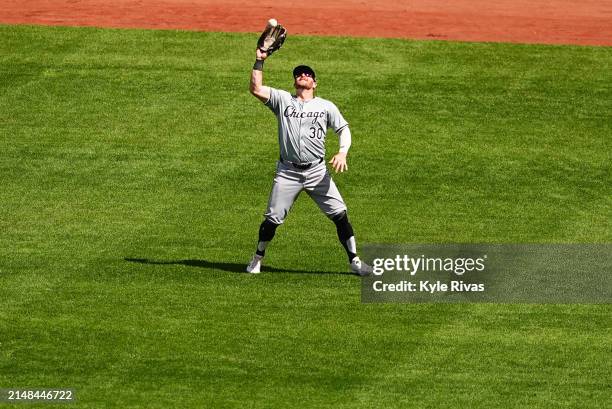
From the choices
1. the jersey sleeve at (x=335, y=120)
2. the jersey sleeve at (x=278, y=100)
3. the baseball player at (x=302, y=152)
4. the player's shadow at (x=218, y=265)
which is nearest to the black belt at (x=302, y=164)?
the baseball player at (x=302, y=152)

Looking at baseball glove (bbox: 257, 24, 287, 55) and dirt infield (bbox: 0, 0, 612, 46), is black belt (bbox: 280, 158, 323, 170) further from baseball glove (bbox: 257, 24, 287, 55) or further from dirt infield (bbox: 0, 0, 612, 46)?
dirt infield (bbox: 0, 0, 612, 46)

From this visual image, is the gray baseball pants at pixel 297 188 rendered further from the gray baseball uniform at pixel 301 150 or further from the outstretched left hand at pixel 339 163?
the outstretched left hand at pixel 339 163

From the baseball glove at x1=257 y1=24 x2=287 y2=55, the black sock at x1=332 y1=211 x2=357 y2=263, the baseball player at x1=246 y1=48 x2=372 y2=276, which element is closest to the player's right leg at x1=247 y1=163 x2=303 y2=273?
the baseball player at x1=246 y1=48 x2=372 y2=276

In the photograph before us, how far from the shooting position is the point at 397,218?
667 inches

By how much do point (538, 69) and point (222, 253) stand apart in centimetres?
876

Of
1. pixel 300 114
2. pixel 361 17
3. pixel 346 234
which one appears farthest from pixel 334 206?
pixel 361 17

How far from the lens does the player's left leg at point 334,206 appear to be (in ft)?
49.0

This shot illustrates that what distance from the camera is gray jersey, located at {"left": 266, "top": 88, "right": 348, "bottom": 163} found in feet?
48.6

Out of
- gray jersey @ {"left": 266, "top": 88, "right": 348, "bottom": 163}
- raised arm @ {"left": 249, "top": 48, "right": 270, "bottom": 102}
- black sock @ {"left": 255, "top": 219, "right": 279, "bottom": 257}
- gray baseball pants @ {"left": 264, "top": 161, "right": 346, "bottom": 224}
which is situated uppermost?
raised arm @ {"left": 249, "top": 48, "right": 270, "bottom": 102}

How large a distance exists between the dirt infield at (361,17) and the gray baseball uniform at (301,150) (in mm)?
9252

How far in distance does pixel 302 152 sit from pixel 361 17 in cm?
1071

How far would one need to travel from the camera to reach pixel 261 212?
673 inches

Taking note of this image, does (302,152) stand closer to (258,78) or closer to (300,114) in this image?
(300,114)

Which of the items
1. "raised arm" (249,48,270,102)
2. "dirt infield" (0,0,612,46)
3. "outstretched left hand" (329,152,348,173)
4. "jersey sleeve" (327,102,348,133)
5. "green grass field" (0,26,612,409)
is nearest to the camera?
"green grass field" (0,26,612,409)
